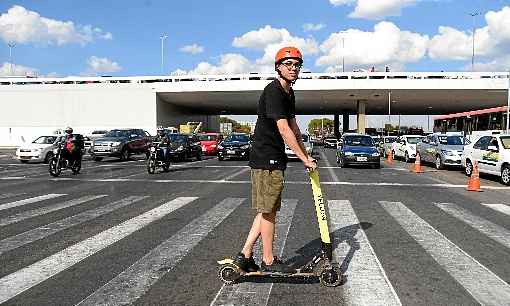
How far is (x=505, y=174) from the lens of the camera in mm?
13586

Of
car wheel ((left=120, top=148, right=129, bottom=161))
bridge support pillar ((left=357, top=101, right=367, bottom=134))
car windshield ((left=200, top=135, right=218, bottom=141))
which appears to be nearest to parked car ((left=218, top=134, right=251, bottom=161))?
car wheel ((left=120, top=148, right=129, bottom=161))

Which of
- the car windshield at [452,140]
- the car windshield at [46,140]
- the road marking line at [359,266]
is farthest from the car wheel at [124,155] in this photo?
the road marking line at [359,266]

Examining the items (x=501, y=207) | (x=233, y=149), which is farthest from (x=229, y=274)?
(x=233, y=149)

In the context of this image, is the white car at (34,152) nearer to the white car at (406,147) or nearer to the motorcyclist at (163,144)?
the motorcyclist at (163,144)

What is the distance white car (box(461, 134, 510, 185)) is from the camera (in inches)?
540

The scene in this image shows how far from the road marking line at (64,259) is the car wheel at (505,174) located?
1075cm

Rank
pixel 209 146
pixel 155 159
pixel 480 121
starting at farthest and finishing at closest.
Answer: pixel 209 146 < pixel 480 121 < pixel 155 159

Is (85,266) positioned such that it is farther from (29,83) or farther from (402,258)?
(29,83)

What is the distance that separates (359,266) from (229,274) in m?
1.47

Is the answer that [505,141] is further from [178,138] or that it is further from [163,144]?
[178,138]

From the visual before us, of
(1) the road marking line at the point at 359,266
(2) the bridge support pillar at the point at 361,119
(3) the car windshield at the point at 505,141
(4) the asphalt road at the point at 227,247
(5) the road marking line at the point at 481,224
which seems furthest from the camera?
(2) the bridge support pillar at the point at 361,119

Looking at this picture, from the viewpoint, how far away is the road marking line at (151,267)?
393 centimetres

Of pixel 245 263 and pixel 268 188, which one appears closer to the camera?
pixel 268 188

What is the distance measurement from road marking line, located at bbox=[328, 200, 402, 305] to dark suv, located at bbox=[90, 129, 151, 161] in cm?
1708
